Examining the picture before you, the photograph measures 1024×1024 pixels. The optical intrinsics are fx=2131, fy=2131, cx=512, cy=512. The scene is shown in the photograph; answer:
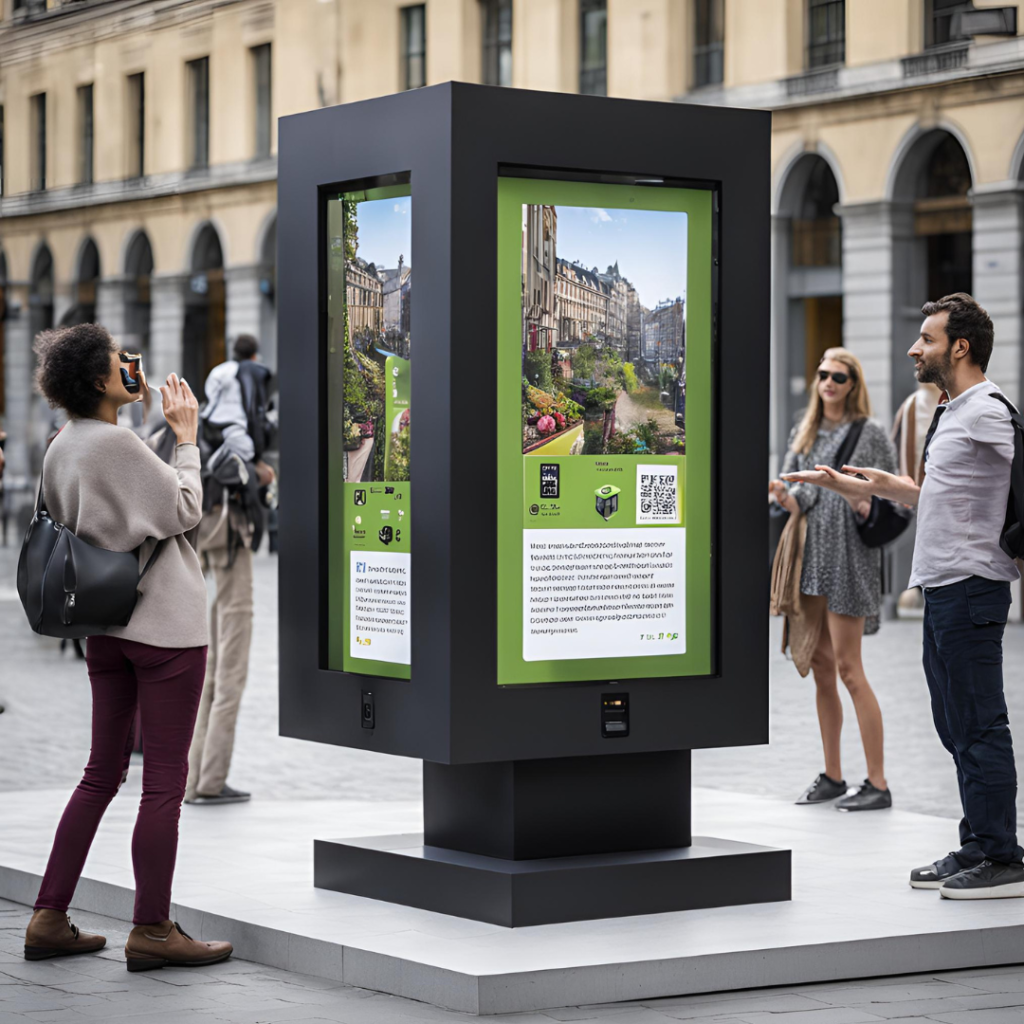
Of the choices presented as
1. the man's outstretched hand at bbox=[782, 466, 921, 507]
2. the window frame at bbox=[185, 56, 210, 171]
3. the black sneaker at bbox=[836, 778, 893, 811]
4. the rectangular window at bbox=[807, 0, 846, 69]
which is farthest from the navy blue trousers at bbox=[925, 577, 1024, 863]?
the window frame at bbox=[185, 56, 210, 171]

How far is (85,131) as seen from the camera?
103ft

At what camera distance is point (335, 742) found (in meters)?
7.03

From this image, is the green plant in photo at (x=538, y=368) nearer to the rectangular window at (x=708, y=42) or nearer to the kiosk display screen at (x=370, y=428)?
the kiosk display screen at (x=370, y=428)

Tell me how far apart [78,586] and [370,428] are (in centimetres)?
116

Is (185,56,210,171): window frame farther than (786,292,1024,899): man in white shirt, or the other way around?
(185,56,210,171): window frame

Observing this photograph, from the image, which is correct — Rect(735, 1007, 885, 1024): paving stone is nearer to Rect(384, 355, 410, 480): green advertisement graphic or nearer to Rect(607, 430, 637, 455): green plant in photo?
Rect(607, 430, 637, 455): green plant in photo

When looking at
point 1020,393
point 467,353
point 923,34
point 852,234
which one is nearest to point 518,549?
point 467,353

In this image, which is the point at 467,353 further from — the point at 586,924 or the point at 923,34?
the point at 923,34

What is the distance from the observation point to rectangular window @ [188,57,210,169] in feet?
105

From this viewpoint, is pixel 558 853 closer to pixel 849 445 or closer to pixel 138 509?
pixel 138 509

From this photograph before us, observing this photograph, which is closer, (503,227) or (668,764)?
(503,227)

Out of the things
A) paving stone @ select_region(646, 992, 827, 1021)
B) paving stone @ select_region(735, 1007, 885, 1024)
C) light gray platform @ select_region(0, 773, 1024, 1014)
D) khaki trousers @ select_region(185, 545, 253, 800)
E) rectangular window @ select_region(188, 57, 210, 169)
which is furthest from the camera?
rectangular window @ select_region(188, 57, 210, 169)

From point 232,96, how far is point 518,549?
2651cm

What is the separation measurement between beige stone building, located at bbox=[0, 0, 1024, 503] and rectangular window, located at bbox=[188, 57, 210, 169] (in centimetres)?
3
